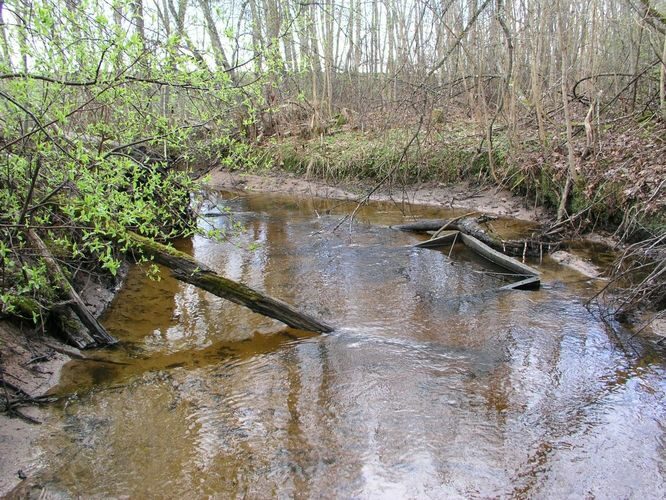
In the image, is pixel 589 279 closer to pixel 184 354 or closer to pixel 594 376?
pixel 594 376

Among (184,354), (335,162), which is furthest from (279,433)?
(335,162)

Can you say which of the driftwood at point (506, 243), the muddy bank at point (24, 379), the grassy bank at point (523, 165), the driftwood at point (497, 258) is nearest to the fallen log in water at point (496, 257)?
the driftwood at point (497, 258)

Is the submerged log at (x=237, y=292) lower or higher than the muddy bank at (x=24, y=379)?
higher

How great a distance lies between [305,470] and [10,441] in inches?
83.2

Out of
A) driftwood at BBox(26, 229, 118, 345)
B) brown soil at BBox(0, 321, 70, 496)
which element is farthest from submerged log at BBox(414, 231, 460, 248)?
brown soil at BBox(0, 321, 70, 496)

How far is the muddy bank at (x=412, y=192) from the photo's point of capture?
11898mm

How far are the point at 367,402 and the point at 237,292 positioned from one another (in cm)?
209

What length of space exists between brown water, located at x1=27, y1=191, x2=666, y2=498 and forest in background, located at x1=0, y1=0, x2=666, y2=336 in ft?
3.39

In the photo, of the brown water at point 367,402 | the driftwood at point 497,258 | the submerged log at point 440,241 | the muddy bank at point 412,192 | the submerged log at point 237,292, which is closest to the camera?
the brown water at point 367,402

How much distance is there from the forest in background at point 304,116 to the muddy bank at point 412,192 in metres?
0.37

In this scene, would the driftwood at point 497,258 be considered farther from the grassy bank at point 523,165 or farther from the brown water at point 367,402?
the grassy bank at point 523,165

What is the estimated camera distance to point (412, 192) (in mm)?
14359

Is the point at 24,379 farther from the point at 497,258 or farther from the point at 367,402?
the point at 497,258

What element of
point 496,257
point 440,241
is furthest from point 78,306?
point 440,241
